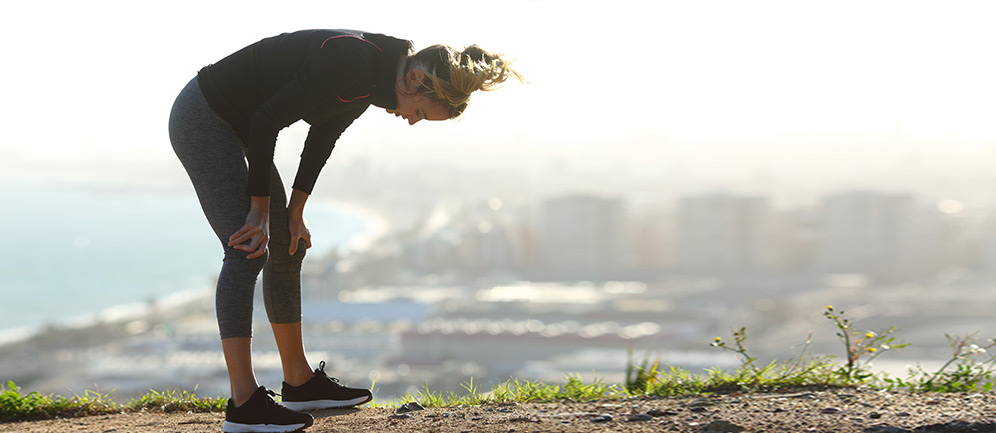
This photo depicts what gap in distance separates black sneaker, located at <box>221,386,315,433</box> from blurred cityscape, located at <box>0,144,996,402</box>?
1864 centimetres

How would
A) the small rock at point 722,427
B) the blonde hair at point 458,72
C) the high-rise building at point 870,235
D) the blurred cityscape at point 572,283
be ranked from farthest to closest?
the high-rise building at point 870,235 → the blurred cityscape at point 572,283 → the small rock at point 722,427 → the blonde hair at point 458,72

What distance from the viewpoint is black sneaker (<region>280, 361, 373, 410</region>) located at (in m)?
2.34

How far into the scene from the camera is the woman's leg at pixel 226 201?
192 cm

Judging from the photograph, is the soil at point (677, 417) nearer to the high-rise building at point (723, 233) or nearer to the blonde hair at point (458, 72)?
the blonde hair at point (458, 72)

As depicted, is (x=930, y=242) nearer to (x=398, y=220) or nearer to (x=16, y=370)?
(x=398, y=220)

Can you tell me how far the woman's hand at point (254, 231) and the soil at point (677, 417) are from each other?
46 cm

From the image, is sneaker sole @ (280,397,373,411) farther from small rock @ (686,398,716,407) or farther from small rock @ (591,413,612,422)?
small rock @ (686,398,716,407)

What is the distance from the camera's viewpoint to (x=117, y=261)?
4512 cm

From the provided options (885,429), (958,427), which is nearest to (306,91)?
(885,429)

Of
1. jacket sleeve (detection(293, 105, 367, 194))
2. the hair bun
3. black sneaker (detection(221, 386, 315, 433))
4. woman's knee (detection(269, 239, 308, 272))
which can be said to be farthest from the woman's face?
black sneaker (detection(221, 386, 315, 433))

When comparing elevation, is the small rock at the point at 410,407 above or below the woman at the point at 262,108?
below

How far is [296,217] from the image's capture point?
2.22m

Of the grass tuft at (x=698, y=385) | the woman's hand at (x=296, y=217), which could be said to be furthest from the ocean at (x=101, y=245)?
the woman's hand at (x=296, y=217)

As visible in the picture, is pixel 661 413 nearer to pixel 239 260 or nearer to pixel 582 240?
pixel 239 260
